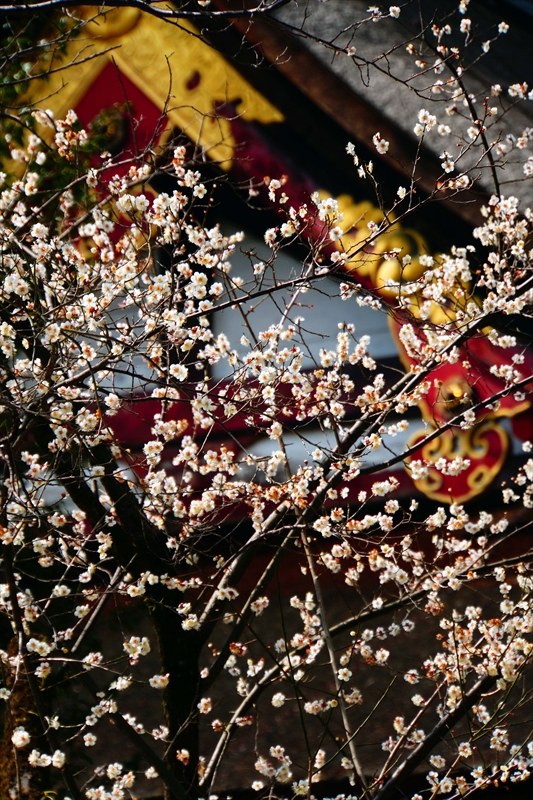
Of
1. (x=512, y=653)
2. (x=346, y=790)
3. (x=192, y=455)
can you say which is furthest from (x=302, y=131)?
(x=346, y=790)

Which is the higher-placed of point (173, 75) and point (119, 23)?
point (119, 23)

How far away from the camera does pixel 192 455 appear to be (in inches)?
146

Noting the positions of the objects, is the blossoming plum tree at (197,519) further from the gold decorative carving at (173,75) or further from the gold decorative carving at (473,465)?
the gold decorative carving at (173,75)

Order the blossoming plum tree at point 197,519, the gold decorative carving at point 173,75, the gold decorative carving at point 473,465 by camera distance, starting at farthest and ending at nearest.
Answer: the gold decorative carving at point 173,75 < the gold decorative carving at point 473,465 < the blossoming plum tree at point 197,519

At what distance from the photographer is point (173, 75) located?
18.3ft

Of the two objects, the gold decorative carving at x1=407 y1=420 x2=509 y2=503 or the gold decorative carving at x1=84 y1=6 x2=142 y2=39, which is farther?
the gold decorative carving at x1=84 y1=6 x2=142 y2=39

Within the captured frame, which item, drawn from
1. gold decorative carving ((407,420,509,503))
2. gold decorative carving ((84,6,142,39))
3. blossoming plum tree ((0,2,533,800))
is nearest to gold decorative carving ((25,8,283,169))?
gold decorative carving ((84,6,142,39))

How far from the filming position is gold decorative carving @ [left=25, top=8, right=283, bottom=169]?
5.57 m

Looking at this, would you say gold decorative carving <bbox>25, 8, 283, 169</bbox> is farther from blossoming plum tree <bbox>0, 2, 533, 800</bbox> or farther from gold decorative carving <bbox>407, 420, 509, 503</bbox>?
gold decorative carving <bbox>407, 420, 509, 503</bbox>

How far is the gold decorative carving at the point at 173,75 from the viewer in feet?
18.3

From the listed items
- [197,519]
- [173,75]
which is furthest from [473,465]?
[173,75]

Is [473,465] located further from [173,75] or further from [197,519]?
[173,75]

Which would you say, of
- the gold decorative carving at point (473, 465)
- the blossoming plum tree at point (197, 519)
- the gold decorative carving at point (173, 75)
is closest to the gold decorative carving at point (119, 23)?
the gold decorative carving at point (173, 75)

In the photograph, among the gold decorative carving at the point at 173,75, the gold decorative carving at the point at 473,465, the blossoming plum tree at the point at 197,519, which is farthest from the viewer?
the gold decorative carving at the point at 173,75
